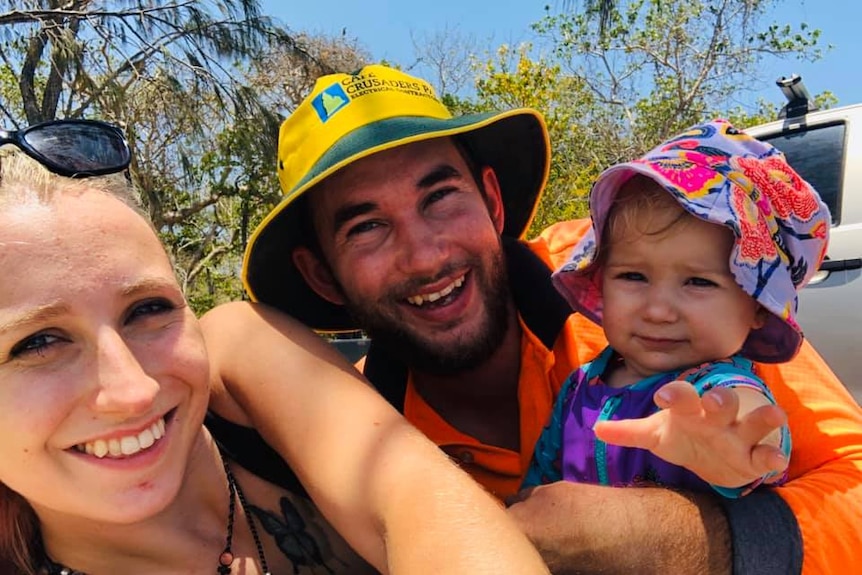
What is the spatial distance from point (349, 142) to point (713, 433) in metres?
1.29

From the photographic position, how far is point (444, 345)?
2.28 m

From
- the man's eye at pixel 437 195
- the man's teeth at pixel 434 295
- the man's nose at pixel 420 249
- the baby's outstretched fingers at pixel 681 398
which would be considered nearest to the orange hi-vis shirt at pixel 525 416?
the man's teeth at pixel 434 295

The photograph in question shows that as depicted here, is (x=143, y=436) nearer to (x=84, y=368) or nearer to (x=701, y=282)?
(x=84, y=368)

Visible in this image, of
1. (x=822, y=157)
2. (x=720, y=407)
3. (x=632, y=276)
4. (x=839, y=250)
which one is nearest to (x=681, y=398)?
(x=720, y=407)

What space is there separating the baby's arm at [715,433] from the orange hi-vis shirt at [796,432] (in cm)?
19

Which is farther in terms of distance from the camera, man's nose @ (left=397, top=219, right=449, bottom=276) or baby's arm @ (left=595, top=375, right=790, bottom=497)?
man's nose @ (left=397, top=219, right=449, bottom=276)

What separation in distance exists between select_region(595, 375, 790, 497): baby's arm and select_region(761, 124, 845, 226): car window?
9.24 feet

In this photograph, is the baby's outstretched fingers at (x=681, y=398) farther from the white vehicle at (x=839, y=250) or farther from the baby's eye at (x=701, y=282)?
the white vehicle at (x=839, y=250)

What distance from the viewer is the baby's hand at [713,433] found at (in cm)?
129

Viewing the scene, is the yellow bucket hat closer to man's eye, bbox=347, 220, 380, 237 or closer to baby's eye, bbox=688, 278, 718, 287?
man's eye, bbox=347, 220, 380, 237

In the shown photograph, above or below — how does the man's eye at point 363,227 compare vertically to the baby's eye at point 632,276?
above

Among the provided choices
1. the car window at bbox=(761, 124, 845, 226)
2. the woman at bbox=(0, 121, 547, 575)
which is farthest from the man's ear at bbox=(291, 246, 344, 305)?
the car window at bbox=(761, 124, 845, 226)

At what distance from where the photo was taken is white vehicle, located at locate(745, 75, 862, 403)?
12.0 feet

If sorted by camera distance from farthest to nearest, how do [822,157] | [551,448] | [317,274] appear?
[822,157], [317,274], [551,448]
